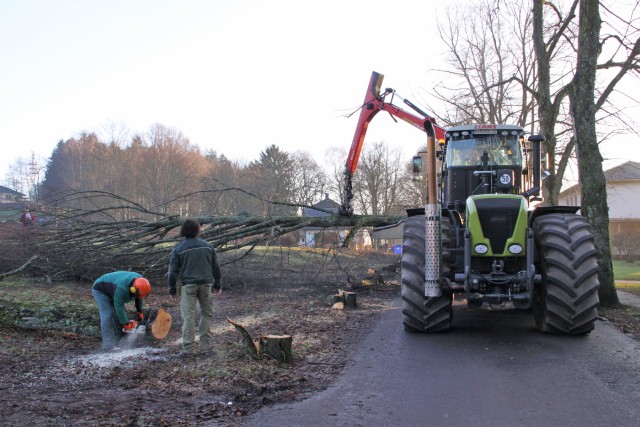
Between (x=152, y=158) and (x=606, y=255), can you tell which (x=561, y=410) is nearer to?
(x=606, y=255)

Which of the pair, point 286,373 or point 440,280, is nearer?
point 286,373

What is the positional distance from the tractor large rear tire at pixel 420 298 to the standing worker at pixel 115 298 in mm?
3645

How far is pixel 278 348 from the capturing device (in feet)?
22.1

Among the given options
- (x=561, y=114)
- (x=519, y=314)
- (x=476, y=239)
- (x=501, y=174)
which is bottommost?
(x=519, y=314)

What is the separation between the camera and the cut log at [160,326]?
8.21m

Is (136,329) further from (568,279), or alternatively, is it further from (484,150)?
(484,150)

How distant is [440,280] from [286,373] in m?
2.67

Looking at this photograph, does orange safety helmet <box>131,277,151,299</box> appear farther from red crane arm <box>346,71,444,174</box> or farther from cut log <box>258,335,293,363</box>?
red crane arm <box>346,71,444,174</box>

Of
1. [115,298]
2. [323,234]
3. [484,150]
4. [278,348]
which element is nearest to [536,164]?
[484,150]

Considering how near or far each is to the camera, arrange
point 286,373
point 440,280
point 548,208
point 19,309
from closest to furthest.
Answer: point 286,373 < point 440,280 < point 548,208 < point 19,309

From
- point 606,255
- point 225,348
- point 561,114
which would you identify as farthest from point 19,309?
point 561,114

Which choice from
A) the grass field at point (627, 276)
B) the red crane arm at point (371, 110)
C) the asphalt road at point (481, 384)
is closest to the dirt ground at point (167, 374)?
the asphalt road at point (481, 384)

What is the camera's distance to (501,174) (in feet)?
31.4

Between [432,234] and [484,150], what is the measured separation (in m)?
2.85
